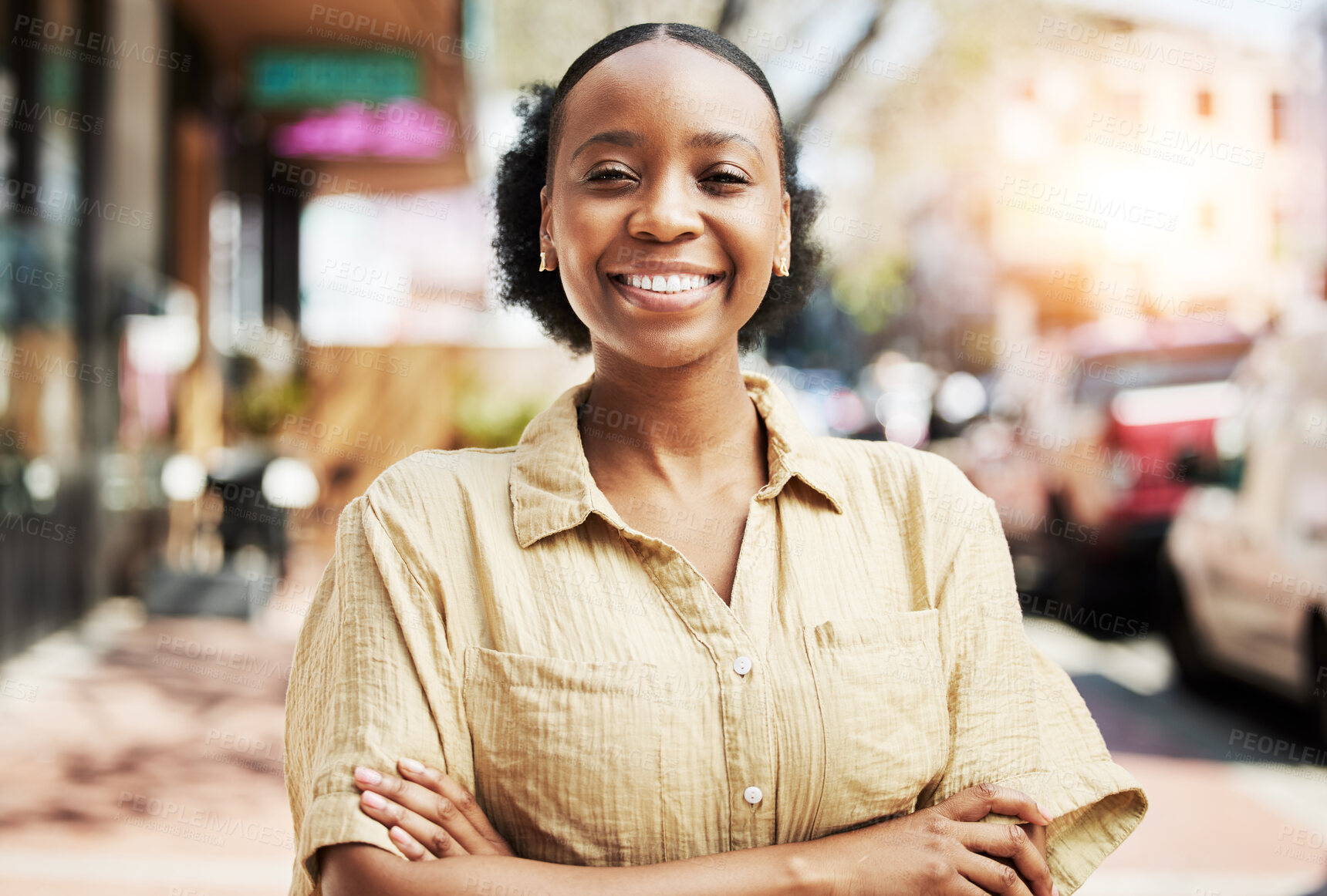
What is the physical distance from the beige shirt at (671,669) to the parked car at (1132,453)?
6.01 meters

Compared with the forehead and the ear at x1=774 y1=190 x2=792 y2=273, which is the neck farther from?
the forehead

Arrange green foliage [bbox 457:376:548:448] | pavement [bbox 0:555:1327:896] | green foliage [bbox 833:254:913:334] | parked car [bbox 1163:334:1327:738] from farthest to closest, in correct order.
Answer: green foliage [bbox 833:254:913:334]
green foliage [bbox 457:376:548:448]
parked car [bbox 1163:334:1327:738]
pavement [bbox 0:555:1327:896]

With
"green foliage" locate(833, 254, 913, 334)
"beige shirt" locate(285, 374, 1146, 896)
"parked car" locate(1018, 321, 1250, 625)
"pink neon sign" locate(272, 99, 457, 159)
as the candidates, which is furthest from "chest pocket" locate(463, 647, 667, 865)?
"green foliage" locate(833, 254, 913, 334)

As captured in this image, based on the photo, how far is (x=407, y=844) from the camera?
4.99 ft

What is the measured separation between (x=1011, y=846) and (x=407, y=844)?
0.81m

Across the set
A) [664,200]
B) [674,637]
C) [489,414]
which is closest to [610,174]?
[664,200]

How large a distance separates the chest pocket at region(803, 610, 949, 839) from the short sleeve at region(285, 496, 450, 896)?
524 millimetres

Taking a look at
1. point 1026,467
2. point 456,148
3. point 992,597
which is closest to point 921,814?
point 992,597

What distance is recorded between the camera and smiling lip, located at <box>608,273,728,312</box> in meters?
1.69

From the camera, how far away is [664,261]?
1.68 metres

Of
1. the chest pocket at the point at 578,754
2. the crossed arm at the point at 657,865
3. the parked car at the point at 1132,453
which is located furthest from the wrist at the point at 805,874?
the parked car at the point at 1132,453

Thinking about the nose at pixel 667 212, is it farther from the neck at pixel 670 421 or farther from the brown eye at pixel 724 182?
the neck at pixel 670 421

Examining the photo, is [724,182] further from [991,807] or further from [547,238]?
[991,807]

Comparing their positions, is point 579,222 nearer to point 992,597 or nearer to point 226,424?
point 992,597
